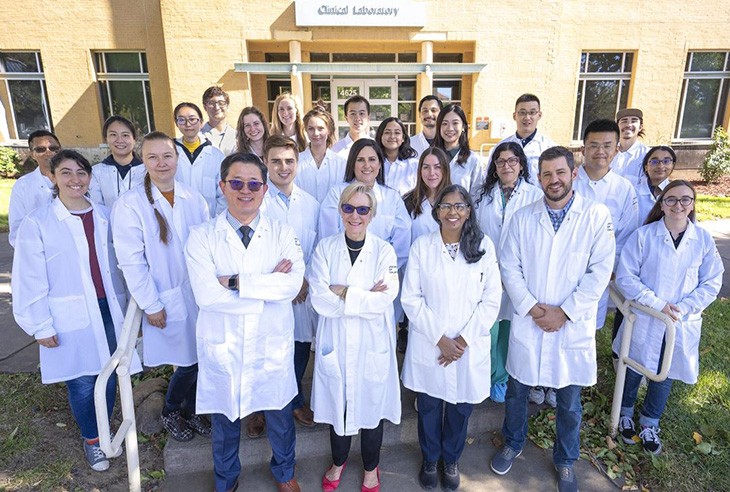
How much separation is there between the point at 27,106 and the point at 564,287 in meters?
19.0

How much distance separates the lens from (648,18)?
14.2m

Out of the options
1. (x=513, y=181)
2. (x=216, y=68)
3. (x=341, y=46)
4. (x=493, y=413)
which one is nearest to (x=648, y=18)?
(x=341, y=46)

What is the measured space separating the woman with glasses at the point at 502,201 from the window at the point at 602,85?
13.7 m

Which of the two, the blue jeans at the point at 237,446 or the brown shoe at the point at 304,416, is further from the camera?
the brown shoe at the point at 304,416

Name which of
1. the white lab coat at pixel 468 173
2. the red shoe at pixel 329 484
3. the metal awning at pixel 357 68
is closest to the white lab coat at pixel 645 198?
the white lab coat at pixel 468 173

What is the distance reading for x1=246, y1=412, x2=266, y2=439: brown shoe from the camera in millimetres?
3338

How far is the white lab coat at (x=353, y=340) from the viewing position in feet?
9.50

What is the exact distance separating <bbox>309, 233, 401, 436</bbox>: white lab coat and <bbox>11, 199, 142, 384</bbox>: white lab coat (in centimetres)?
147

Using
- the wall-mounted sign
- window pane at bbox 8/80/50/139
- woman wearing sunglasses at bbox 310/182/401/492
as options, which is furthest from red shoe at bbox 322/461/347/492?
window pane at bbox 8/80/50/139

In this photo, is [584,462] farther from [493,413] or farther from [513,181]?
[513,181]

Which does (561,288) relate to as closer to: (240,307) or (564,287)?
(564,287)

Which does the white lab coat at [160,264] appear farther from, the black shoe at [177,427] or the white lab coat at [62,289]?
the black shoe at [177,427]

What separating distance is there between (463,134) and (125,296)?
11.0ft

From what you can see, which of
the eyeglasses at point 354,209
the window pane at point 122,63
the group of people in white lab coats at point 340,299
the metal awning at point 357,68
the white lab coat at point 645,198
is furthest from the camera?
the window pane at point 122,63
